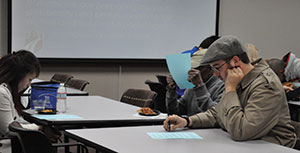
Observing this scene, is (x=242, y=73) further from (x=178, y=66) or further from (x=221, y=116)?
(x=178, y=66)

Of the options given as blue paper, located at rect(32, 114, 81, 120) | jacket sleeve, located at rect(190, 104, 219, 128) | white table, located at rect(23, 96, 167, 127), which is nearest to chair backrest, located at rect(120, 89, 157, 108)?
white table, located at rect(23, 96, 167, 127)

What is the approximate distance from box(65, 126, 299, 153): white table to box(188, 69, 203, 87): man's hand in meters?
0.63

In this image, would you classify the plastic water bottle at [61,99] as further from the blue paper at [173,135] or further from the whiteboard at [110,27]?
the whiteboard at [110,27]

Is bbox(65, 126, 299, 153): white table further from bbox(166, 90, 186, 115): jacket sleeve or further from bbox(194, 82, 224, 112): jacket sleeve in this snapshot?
bbox(166, 90, 186, 115): jacket sleeve

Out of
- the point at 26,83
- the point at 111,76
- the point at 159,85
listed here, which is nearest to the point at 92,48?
the point at 111,76

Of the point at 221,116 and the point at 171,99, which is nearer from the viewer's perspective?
the point at 221,116

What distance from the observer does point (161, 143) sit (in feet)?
6.91

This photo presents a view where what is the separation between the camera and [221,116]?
2.39 meters

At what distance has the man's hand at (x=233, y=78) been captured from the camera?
2289 mm

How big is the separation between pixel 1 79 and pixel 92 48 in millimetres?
4101

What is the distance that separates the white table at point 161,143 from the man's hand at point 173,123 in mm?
127

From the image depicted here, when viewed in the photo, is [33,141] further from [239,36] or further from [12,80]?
[239,36]

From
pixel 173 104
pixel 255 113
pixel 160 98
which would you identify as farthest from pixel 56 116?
pixel 160 98

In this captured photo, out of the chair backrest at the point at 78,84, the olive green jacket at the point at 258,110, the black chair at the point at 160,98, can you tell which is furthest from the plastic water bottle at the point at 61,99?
the black chair at the point at 160,98
